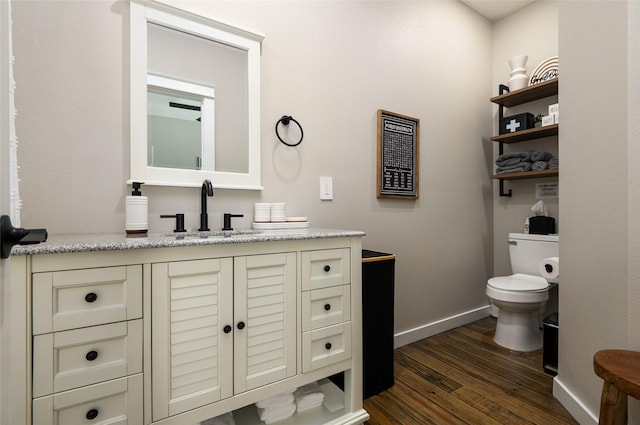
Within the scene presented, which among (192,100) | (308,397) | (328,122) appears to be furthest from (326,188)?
(308,397)

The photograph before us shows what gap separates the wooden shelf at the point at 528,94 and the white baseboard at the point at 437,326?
6.22 ft

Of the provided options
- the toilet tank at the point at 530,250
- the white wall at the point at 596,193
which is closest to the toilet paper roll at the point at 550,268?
the toilet tank at the point at 530,250

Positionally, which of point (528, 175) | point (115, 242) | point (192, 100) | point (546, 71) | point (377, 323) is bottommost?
point (377, 323)

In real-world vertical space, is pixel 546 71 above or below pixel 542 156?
above

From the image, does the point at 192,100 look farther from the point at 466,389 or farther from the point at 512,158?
the point at 512,158

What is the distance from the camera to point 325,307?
4.48ft

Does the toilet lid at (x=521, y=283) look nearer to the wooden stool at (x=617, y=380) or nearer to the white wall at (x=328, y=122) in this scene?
the white wall at (x=328, y=122)

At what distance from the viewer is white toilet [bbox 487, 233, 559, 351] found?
212cm

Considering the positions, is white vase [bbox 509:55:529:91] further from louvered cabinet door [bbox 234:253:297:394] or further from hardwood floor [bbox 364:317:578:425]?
louvered cabinet door [bbox 234:253:297:394]

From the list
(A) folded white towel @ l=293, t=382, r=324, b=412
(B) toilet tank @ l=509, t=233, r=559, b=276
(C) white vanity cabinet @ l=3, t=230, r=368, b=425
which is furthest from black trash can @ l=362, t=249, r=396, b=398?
(B) toilet tank @ l=509, t=233, r=559, b=276

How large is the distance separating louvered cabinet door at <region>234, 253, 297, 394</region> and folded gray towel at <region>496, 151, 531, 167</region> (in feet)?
7.46

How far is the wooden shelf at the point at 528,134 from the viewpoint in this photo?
7.74 ft

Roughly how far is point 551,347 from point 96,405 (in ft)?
7.63

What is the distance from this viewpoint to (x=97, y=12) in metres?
1.29
